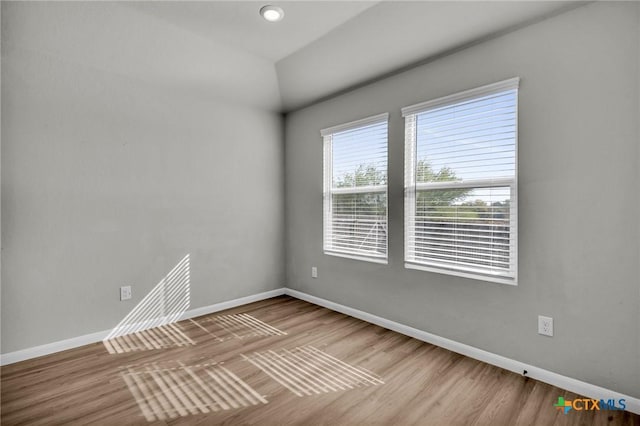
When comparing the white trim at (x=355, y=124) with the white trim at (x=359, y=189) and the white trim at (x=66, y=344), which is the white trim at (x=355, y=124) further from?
the white trim at (x=66, y=344)

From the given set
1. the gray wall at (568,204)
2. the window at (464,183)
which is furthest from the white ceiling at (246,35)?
the window at (464,183)

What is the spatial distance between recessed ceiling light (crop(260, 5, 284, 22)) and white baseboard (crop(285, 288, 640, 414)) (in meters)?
2.99

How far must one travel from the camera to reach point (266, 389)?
2.13 meters

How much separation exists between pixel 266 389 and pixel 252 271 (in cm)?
200

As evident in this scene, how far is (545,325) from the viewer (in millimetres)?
2174

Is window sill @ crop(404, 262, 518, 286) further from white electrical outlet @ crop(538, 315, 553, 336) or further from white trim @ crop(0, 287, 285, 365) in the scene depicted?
white trim @ crop(0, 287, 285, 365)

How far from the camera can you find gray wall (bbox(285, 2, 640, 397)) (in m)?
1.89

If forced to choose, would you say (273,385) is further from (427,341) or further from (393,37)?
(393,37)

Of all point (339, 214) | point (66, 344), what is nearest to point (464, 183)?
point (339, 214)

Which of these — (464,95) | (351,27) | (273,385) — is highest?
(351,27)

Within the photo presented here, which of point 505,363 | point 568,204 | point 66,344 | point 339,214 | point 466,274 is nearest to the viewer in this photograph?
point 568,204

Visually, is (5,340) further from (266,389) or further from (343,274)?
(343,274)

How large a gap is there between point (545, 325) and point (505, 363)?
431 millimetres

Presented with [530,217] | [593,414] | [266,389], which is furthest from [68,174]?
[593,414]
